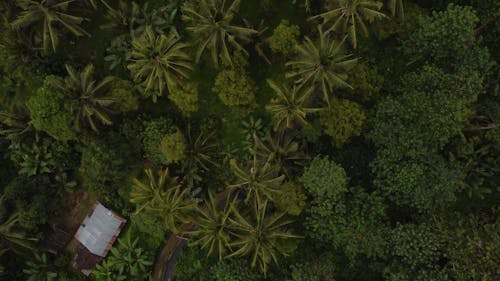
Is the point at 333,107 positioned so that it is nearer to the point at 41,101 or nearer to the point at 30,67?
the point at 41,101

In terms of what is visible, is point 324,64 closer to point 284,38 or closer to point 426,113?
point 284,38

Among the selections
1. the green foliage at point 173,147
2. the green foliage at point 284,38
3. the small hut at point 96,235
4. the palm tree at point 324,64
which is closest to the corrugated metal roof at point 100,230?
the small hut at point 96,235

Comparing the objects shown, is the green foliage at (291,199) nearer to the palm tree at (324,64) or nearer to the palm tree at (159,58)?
the palm tree at (324,64)

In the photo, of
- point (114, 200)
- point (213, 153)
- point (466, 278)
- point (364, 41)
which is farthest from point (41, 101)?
point (466, 278)

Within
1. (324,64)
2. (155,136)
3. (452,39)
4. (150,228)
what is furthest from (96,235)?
(452,39)

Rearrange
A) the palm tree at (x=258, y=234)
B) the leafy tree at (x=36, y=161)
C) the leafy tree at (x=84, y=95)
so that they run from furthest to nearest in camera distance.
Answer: the leafy tree at (x=36, y=161), the leafy tree at (x=84, y=95), the palm tree at (x=258, y=234)

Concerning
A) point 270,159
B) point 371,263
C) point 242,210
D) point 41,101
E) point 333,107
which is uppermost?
point 41,101

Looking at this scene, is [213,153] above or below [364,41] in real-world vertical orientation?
below
